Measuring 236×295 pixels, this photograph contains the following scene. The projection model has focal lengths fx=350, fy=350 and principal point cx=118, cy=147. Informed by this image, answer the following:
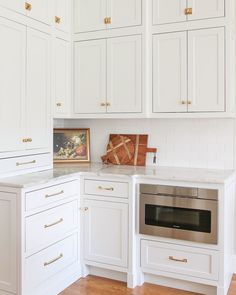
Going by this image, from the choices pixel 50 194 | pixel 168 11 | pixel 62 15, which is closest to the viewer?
pixel 50 194


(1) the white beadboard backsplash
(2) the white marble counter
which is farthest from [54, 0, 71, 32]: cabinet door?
(2) the white marble counter

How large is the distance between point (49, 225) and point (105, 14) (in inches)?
77.2

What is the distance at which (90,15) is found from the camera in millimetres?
3314

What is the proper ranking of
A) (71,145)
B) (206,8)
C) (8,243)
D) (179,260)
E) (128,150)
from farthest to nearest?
(71,145)
(128,150)
(206,8)
(179,260)
(8,243)

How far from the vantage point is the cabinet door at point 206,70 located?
2.84 m

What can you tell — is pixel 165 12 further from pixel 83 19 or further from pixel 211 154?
pixel 211 154

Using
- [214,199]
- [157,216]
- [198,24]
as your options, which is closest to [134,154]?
[157,216]

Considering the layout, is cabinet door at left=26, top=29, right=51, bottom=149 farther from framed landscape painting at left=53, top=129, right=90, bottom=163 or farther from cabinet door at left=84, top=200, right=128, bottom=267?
cabinet door at left=84, top=200, right=128, bottom=267

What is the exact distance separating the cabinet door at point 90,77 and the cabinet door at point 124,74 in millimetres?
66

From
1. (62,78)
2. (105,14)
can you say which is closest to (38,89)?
(62,78)

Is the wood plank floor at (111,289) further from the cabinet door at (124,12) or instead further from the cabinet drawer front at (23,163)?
the cabinet door at (124,12)

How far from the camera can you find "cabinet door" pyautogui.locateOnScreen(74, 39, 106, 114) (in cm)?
329

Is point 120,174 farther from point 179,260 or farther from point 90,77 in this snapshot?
point 90,77

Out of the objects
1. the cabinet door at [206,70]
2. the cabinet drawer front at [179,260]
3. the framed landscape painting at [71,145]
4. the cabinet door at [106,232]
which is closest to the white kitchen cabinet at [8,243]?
the cabinet door at [106,232]
